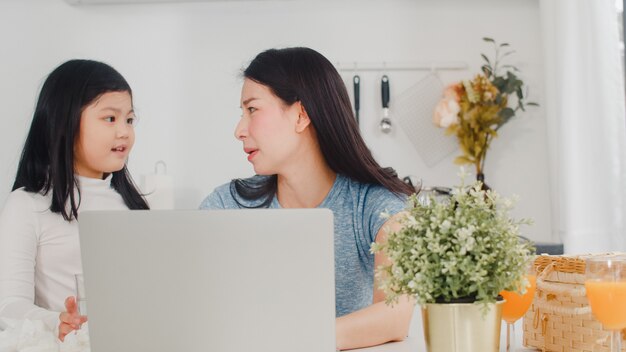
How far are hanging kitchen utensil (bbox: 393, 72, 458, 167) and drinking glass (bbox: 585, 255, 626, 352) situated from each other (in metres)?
2.19

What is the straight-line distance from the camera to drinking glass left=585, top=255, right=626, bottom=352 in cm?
105

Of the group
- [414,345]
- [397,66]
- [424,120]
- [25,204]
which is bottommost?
[414,345]

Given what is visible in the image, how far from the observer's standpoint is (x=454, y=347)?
39.4 inches

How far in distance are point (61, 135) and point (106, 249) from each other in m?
1.24

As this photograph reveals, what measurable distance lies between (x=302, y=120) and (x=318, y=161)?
0.12 metres

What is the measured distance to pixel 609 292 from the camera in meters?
1.05

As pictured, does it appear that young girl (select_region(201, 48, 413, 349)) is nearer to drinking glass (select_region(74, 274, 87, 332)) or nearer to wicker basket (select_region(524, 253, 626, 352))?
wicker basket (select_region(524, 253, 626, 352))

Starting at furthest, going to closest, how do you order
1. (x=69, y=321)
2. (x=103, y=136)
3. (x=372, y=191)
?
(x=103, y=136) < (x=372, y=191) < (x=69, y=321)

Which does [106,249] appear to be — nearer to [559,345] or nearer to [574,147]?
[559,345]

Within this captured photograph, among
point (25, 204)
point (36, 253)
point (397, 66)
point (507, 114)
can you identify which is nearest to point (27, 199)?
point (25, 204)

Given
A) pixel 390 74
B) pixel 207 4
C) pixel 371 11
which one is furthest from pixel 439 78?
pixel 207 4

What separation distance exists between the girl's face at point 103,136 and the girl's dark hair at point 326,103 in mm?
484

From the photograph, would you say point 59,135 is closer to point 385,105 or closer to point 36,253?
point 36,253

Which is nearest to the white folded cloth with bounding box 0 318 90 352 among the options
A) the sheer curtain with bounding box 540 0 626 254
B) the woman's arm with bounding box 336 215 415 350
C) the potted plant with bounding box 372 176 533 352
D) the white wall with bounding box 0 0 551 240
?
the woman's arm with bounding box 336 215 415 350
